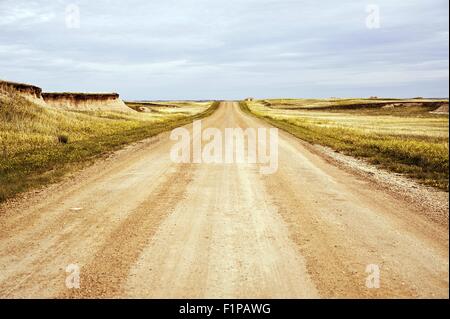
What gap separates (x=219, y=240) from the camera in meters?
5.75

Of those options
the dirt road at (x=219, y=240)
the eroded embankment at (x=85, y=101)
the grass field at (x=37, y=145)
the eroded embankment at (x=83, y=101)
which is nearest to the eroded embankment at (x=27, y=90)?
the grass field at (x=37, y=145)

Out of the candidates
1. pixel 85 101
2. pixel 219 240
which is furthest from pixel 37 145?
pixel 85 101

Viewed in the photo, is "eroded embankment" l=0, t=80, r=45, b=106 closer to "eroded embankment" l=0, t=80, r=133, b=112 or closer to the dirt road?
"eroded embankment" l=0, t=80, r=133, b=112

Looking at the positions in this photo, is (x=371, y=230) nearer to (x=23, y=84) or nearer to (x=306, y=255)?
(x=306, y=255)

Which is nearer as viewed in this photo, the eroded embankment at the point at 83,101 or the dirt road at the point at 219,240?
the dirt road at the point at 219,240

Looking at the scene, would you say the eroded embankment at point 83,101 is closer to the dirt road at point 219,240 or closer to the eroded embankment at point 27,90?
the eroded embankment at point 27,90

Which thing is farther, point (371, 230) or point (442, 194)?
point (442, 194)

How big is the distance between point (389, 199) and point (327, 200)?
4.22 ft

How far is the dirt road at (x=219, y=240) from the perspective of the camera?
4.29m

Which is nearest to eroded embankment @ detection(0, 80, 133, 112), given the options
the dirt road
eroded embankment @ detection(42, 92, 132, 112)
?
eroded embankment @ detection(42, 92, 132, 112)

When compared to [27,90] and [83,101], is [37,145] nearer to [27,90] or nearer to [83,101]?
[27,90]

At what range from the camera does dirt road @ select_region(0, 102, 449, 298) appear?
169 inches
